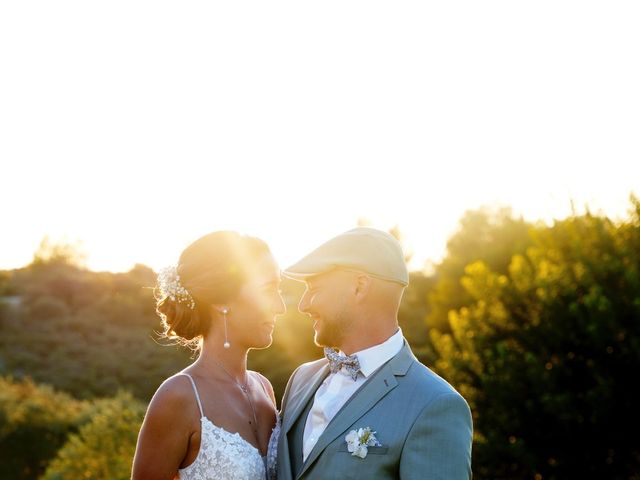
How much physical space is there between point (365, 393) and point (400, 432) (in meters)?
0.25

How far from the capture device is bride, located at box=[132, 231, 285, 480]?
3641mm

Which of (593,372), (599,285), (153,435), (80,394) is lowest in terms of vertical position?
(80,394)

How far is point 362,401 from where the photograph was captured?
10.6ft

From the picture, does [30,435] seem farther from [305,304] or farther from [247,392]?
[305,304]

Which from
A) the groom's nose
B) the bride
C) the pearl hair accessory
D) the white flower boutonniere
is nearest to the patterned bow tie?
the groom's nose

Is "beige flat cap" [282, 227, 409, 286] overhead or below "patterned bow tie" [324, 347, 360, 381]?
overhead

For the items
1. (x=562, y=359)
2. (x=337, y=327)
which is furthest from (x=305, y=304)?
(x=562, y=359)

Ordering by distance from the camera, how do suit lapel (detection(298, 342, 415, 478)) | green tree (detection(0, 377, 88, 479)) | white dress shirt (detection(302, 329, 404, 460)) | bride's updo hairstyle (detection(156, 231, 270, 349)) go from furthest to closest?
green tree (detection(0, 377, 88, 479)), bride's updo hairstyle (detection(156, 231, 270, 349)), white dress shirt (detection(302, 329, 404, 460)), suit lapel (detection(298, 342, 415, 478))

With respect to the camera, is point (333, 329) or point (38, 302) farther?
point (38, 302)

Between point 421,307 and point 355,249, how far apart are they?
1181 inches

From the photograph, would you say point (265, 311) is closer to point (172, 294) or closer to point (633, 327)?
point (172, 294)

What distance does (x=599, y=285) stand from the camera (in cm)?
1377

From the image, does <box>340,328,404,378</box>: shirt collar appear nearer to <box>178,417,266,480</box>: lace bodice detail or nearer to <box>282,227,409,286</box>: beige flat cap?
<box>282,227,409,286</box>: beige flat cap

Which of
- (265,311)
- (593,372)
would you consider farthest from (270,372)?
(265,311)
